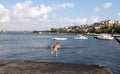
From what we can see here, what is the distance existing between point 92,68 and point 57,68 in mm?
1741

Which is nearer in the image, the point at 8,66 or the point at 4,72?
the point at 4,72

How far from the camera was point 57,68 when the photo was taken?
13.5m

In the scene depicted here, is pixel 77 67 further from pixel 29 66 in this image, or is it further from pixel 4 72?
pixel 4 72

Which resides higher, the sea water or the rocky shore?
the rocky shore

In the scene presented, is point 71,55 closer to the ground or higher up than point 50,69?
closer to the ground

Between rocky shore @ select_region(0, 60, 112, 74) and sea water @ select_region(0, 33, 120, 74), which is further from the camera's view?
sea water @ select_region(0, 33, 120, 74)

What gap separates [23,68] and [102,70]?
383 cm

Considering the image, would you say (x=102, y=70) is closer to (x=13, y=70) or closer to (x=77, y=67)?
(x=77, y=67)

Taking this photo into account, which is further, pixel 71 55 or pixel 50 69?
pixel 71 55

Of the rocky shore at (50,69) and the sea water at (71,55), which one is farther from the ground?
the rocky shore at (50,69)

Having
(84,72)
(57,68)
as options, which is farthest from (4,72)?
(84,72)

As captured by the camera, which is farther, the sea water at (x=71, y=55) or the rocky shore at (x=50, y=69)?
the sea water at (x=71, y=55)

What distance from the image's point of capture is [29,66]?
14109 millimetres

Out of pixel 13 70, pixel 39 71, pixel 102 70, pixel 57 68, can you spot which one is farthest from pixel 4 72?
pixel 102 70
